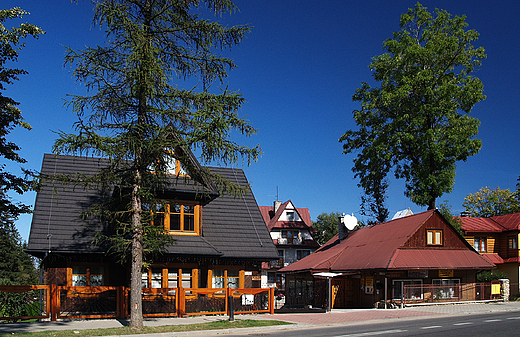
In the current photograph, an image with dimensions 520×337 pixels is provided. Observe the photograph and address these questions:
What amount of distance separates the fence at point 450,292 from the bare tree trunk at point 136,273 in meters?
17.1

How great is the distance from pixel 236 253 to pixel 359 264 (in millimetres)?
9251

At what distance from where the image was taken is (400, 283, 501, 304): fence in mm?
27214

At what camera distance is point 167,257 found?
21719 millimetres

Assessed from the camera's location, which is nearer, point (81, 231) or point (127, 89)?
point (127, 89)

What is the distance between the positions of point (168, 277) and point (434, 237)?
55.8 feet

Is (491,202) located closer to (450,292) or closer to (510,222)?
(510,222)

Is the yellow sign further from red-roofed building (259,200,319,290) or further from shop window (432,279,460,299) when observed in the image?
red-roofed building (259,200,319,290)

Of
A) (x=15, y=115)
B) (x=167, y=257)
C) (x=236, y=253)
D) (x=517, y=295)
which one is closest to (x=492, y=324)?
(x=236, y=253)

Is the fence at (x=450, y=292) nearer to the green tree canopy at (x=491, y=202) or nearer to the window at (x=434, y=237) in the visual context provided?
the window at (x=434, y=237)

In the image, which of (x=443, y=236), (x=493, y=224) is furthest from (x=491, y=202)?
(x=443, y=236)

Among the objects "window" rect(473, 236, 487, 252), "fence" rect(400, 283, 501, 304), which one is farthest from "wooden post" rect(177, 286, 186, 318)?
"window" rect(473, 236, 487, 252)

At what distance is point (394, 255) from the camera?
27.0 meters

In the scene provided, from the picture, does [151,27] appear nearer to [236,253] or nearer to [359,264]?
[236,253]

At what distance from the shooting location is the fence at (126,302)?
60.7 feet
